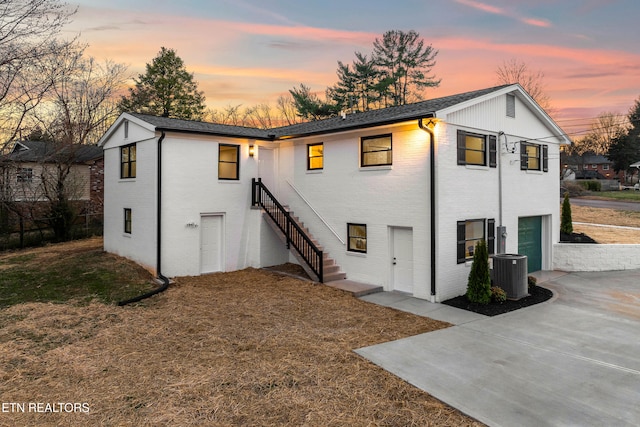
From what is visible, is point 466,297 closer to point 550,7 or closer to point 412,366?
point 412,366

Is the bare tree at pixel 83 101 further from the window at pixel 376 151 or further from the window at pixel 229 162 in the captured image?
the window at pixel 376 151

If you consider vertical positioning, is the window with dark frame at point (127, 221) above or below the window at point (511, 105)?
below

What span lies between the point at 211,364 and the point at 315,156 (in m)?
8.71

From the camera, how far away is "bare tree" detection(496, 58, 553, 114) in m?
28.6

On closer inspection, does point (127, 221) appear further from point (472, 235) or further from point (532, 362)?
point (532, 362)

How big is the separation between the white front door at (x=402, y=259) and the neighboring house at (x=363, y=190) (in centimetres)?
3

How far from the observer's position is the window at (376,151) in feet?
36.1

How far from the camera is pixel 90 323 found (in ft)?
25.9

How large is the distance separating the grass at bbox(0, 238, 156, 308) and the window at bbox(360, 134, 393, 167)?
7370 millimetres

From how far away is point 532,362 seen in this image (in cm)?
610

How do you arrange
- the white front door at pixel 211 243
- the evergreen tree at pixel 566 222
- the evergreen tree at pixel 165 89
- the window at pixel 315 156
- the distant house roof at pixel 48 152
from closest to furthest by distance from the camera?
the white front door at pixel 211 243 → the window at pixel 315 156 → the evergreen tree at pixel 566 222 → the distant house roof at pixel 48 152 → the evergreen tree at pixel 165 89

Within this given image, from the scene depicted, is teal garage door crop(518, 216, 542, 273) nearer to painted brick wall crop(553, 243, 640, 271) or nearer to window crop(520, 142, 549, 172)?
painted brick wall crop(553, 243, 640, 271)

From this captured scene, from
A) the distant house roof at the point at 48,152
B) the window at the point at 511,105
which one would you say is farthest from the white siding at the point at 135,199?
the window at the point at 511,105

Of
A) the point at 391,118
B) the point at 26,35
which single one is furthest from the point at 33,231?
the point at 391,118
